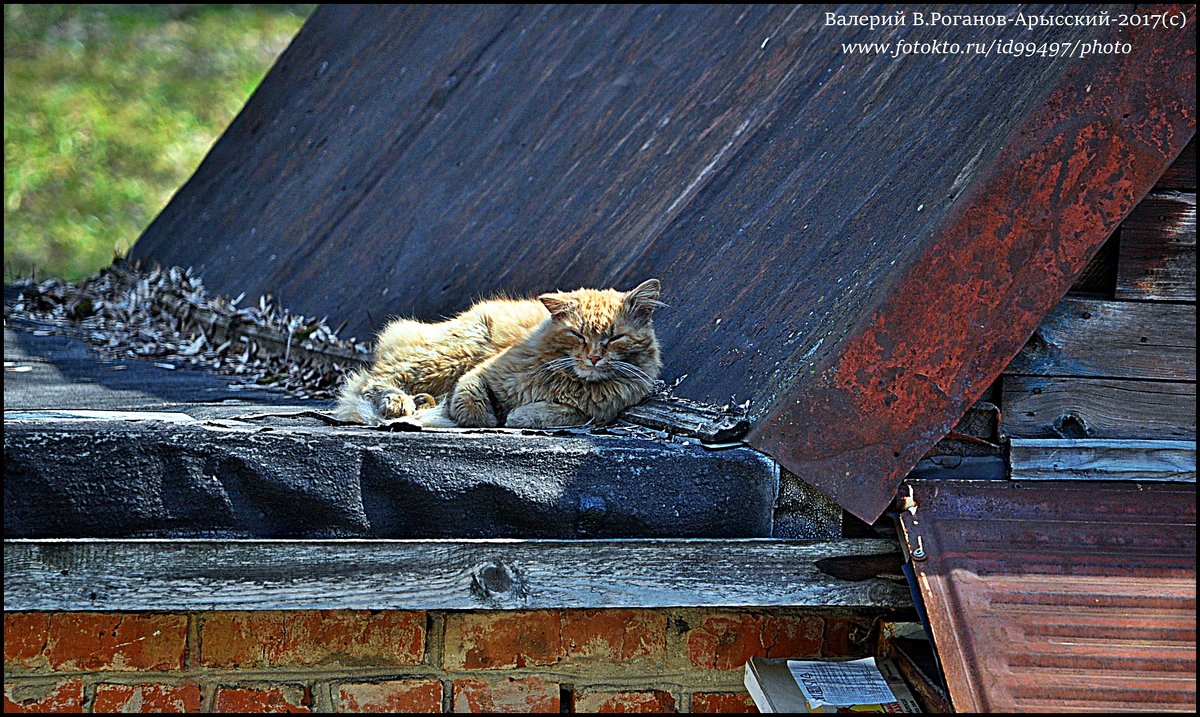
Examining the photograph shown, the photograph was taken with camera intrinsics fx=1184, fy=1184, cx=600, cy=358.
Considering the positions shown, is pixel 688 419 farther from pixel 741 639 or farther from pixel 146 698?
pixel 146 698

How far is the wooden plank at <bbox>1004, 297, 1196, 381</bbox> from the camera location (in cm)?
307

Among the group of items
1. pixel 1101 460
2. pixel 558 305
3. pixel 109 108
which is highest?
pixel 109 108

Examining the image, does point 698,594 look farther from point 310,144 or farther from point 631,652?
point 310,144

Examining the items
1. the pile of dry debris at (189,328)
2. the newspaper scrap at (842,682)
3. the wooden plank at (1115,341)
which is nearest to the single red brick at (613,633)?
the newspaper scrap at (842,682)

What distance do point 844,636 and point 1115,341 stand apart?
3.45 ft

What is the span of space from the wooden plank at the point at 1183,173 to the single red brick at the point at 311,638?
2224 mm

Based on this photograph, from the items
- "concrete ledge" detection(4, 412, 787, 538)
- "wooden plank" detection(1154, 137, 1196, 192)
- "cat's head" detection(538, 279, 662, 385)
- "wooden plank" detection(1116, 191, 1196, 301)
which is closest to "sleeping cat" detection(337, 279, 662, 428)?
"cat's head" detection(538, 279, 662, 385)

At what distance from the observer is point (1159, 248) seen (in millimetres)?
3082

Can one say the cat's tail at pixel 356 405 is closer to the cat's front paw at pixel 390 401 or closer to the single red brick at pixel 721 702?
the cat's front paw at pixel 390 401

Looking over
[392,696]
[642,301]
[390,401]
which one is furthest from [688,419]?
[392,696]

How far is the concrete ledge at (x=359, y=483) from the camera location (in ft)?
8.69

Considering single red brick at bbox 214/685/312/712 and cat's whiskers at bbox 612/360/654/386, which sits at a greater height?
cat's whiskers at bbox 612/360/654/386

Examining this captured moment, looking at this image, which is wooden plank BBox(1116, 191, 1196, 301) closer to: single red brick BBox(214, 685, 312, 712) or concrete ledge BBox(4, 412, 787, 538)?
concrete ledge BBox(4, 412, 787, 538)

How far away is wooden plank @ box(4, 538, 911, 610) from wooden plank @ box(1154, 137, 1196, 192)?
1.19 m
